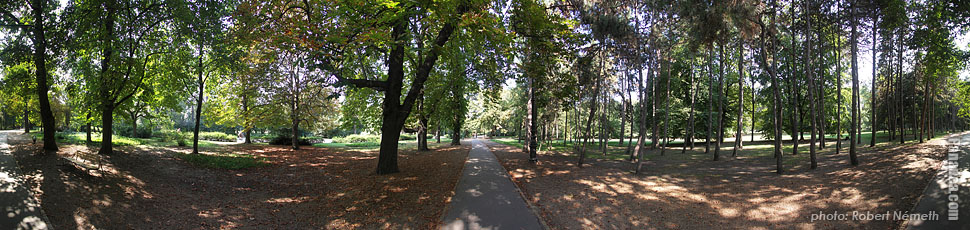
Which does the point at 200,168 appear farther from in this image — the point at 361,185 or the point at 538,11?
the point at 538,11

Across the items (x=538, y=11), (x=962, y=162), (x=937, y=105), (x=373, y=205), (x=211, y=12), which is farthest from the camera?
(x=937, y=105)

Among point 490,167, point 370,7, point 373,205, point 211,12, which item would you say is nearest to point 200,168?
point 211,12

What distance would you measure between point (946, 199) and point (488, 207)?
7895 mm

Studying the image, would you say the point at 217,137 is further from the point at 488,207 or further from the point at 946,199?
the point at 946,199

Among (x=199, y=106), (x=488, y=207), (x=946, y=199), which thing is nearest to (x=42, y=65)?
(x=199, y=106)

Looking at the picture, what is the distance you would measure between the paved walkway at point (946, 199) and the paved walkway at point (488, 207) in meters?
5.82

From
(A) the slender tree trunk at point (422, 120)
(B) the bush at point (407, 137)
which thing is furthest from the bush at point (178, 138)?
(B) the bush at point (407, 137)

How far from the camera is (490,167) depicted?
1220 centimetres

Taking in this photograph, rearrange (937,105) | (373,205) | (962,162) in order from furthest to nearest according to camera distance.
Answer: (937,105) < (962,162) < (373,205)

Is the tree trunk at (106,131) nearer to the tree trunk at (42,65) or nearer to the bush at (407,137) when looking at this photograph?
the tree trunk at (42,65)

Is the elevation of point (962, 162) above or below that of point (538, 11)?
below

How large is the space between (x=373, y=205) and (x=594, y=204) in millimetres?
4740

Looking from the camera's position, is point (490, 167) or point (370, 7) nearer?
point (370, 7)

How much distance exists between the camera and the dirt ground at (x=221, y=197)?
18.0 feet
